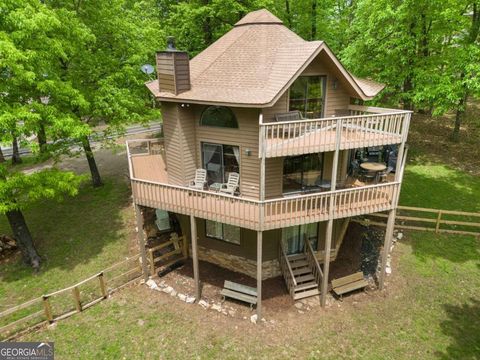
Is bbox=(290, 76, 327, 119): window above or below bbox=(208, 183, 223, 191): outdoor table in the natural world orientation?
above

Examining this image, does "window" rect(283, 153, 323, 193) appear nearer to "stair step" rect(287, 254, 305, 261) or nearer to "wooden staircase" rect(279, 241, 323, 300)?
"wooden staircase" rect(279, 241, 323, 300)

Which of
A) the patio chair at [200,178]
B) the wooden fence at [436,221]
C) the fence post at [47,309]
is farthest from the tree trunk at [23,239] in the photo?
the wooden fence at [436,221]

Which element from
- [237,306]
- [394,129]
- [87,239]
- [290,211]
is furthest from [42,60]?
[394,129]

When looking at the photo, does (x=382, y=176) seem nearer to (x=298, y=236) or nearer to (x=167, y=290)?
(x=298, y=236)

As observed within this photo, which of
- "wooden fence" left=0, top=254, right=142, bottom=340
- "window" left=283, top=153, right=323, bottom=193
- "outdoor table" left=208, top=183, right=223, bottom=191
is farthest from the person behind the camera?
"outdoor table" left=208, top=183, right=223, bottom=191

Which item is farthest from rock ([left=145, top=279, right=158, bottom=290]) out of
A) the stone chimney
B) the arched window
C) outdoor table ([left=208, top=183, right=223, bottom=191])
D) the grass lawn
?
the stone chimney

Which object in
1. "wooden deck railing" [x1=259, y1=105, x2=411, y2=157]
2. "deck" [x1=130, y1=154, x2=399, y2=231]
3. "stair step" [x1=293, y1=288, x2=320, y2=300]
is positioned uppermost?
"wooden deck railing" [x1=259, y1=105, x2=411, y2=157]

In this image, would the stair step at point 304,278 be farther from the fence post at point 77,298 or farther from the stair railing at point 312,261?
the fence post at point 77,298
